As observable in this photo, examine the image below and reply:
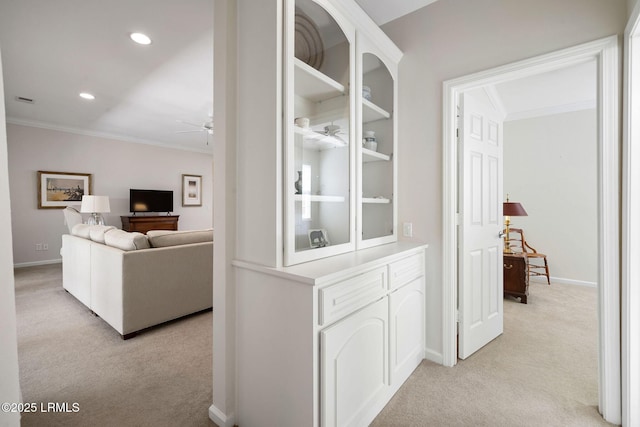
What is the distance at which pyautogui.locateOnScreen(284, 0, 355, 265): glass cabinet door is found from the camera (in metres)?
1.40

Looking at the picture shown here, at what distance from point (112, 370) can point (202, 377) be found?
0.67 meters

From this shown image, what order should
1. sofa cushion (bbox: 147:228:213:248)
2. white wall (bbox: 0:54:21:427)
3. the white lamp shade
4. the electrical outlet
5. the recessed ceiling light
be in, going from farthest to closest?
the white lamp shade < sofa cushion (bbox: 147:228:213:248) < the recessed ceiling light < the electrical outlet < white wall (bbox: 0:54:21:427)

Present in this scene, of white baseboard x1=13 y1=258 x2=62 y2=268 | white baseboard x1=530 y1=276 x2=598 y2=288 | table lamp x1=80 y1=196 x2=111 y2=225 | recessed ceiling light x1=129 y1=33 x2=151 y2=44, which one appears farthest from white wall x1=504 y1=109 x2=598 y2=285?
white baseboard x1=13 y1=258 x2=62 y2=268

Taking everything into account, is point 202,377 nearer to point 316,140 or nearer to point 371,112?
point 316,140

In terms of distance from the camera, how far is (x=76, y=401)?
5.57 ft

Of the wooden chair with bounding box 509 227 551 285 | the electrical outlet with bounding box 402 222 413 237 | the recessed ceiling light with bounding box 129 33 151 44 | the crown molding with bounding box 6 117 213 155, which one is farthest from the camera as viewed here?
the crown molding with bounding box 6 117 213 155

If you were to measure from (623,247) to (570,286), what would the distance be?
10.6 feet

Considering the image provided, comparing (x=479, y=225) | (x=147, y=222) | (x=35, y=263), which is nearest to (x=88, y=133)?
(x=147, y=222)

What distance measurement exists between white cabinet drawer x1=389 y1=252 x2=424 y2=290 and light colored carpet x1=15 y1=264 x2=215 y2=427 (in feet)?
4.30

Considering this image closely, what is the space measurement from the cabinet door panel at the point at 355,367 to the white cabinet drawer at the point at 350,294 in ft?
0.15

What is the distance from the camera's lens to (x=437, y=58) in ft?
6.97

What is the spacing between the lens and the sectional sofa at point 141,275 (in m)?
2.45

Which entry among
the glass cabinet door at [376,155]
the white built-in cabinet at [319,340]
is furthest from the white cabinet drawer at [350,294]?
the glass cabinet door at [376,155]

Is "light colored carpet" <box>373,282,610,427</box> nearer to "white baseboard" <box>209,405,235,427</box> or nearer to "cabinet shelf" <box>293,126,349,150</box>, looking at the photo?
"white baseboard" <box>209,405,235,427</box>
